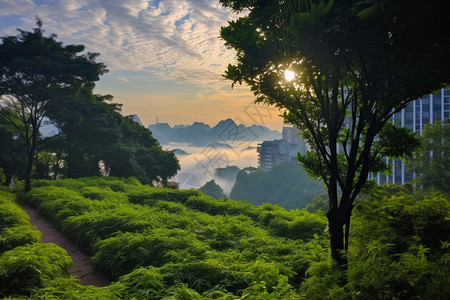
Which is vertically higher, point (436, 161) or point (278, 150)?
point (278, 150)

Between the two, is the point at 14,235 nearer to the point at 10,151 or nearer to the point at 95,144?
the point at 95,144

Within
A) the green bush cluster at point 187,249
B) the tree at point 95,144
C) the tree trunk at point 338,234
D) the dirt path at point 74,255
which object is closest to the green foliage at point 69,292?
the green bush cluster at point 187,249

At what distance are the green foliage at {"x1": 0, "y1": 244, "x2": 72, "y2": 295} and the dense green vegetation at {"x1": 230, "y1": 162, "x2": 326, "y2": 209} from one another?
6480 centimetres

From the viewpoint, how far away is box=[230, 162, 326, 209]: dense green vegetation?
7056 centimetres

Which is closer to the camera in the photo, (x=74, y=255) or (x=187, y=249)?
(x=187, y=249)

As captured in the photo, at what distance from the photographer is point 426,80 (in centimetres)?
353

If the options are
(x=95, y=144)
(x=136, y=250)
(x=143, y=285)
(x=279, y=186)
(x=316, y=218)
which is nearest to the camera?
(x=143, y=285)

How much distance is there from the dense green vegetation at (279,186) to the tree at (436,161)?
144 ft

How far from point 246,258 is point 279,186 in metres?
76.4

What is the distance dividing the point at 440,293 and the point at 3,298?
5603mm

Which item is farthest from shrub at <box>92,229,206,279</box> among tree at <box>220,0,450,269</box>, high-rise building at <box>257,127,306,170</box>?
high-rise building at <box>257,127,306,170</box>

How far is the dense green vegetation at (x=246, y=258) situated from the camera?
3246 mm

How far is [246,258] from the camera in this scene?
19.2 feet

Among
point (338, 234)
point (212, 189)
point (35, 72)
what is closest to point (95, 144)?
point (35, 72)
